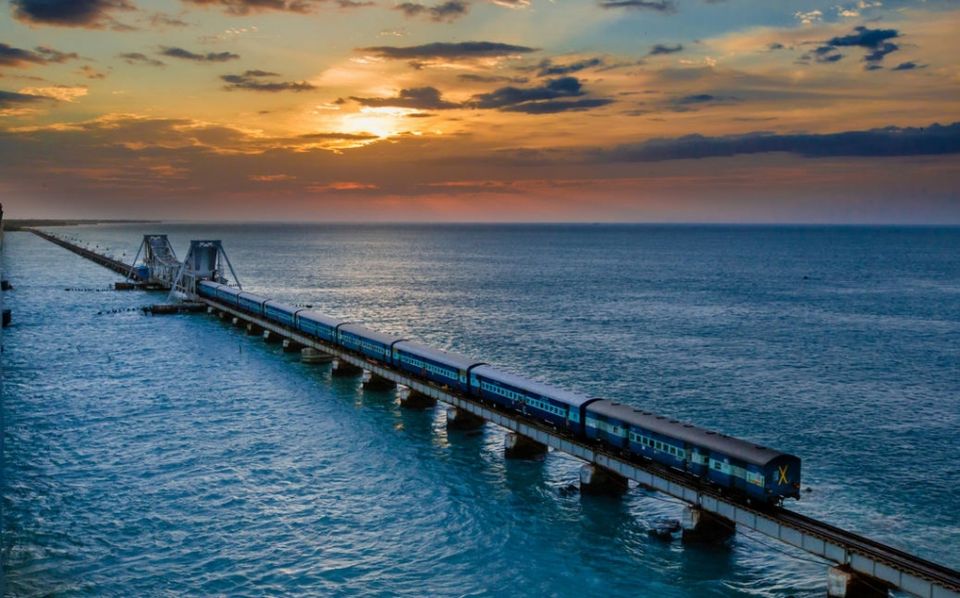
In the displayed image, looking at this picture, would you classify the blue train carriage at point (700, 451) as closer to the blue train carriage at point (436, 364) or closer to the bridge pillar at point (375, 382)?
the blue train carriage at point (436, 364)

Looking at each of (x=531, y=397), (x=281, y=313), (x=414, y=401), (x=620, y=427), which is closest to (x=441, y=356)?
(x=414, y=401)

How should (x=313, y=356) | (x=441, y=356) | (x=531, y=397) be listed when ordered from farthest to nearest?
(x=313, y=356) < (x=441, y=356) < (x=531, y=397)

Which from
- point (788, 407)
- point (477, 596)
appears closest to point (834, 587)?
point (477, 596)

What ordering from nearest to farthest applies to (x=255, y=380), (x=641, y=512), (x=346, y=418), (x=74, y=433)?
(x=641, y=512)
(x=74, y=433)
(x=346, y=418)
(x=255, y=380)

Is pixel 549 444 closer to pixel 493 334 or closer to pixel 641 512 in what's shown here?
pixel 641 512

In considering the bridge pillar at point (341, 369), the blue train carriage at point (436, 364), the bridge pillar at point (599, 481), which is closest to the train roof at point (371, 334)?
the blue train carriage at point (436, 364)

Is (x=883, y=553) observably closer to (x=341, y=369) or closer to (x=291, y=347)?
(x=341, y=369)
